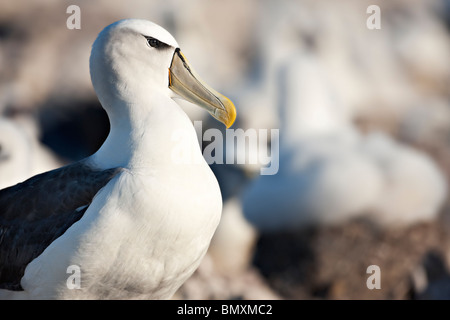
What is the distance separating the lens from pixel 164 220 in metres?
1.90

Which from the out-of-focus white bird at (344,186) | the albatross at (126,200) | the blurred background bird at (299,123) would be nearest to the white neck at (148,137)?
the albatross at (126,200)

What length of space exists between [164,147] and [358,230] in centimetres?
310

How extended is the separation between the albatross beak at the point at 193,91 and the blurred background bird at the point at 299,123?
1.38 m

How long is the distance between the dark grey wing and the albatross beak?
0.38 m

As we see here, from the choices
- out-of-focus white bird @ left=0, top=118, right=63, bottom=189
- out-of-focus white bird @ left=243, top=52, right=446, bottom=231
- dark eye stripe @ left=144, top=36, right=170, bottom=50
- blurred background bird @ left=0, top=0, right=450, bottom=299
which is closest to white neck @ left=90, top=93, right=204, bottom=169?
dark eye stripe @ left=144, top=36, right=170, bottom=50

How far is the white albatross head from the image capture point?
207 centimetres

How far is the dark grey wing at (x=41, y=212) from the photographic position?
199 cm

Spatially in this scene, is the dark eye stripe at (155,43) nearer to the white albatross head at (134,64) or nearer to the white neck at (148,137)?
the white albatross head at (134,64)

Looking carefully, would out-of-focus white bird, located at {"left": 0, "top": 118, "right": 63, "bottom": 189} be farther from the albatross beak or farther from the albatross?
the albatross beak

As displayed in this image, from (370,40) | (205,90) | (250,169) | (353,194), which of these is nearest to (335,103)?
(250,169)

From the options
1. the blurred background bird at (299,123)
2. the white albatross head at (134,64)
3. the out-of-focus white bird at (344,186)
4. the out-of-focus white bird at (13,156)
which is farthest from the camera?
the out-of-focus white bird at (344,186)

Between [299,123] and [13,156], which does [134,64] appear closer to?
[13,156]

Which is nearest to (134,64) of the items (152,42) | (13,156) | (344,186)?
(152,42)

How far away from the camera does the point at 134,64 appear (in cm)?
209
